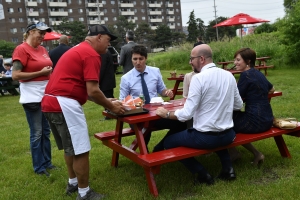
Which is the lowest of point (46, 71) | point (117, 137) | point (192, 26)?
point (117, 137)

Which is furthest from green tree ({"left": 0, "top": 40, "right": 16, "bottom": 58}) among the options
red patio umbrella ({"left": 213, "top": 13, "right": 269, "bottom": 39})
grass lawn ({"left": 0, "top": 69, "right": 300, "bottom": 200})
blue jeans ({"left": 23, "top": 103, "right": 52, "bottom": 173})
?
blue jeans ({"left": 23, "top": 103, "right": 52, "bottom": 173})

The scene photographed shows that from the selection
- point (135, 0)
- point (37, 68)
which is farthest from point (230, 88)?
point (135, 0)

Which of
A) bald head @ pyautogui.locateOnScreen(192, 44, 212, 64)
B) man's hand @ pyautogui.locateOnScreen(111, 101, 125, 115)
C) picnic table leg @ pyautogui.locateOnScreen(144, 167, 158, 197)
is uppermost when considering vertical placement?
bald head @ pyautogui.locateOnScreen(192, 44, 212, 64)

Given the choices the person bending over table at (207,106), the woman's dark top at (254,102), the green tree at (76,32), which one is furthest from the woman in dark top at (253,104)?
the green tree at (76,32)

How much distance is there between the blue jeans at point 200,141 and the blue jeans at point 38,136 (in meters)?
1.65

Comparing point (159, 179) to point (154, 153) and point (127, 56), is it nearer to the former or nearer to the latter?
point (154, 153)

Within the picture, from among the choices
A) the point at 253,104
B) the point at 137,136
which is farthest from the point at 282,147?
the point at 137,136

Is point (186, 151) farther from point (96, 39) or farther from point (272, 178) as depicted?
point (96, 39)

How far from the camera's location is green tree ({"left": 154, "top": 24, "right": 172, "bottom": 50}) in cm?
6944

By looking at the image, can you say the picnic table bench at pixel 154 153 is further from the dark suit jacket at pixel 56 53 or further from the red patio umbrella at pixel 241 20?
the red patio umbrella at pixel 241 20

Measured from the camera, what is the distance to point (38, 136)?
13.7 ft

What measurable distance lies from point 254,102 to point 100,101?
1.75 meters

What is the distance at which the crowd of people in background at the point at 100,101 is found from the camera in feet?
10.1

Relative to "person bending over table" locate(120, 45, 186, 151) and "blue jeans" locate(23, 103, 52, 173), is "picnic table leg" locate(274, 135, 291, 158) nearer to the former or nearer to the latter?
"person bending over table" locate(120, 45, 186, 151)
